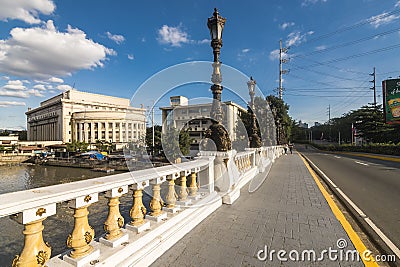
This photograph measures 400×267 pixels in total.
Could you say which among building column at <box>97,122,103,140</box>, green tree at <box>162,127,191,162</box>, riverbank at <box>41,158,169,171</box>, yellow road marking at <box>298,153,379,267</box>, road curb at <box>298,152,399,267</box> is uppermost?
building column at <box>97,122,103,140</box>

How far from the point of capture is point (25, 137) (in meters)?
114

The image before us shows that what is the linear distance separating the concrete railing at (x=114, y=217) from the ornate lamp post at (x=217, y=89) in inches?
36.9

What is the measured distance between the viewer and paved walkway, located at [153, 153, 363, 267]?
7.91 feet

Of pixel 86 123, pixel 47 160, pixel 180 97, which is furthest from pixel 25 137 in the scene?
pixel 180 97

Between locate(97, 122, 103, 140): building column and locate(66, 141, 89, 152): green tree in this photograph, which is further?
locate(97, 122, 103, 140): building column

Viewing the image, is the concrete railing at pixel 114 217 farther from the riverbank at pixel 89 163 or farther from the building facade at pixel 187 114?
the riverbank at pixel 89 163

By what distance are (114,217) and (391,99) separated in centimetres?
2868

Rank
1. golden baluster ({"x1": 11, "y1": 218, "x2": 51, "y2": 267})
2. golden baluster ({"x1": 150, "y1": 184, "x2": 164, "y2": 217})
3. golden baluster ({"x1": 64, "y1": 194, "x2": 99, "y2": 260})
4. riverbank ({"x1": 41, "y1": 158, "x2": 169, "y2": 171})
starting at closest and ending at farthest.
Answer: golden baluster ({"x1": 11, "y1": 218, "x2": 51, "y2": 267})
golden baluster ({"x1": 64, "y1": 194, "x2": 99, "y2": 260})
golden baluster ({"x1": 150, "y1": 184, "x2": 164, "y2": 217})
riverbank ({"x1": 41, "y1": 158, "x2": 169, "y2": 171})

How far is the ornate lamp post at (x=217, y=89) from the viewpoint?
14.4ft

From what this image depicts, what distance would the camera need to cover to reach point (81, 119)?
70.9 meters

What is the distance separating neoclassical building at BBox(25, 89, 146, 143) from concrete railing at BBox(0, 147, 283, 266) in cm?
5209

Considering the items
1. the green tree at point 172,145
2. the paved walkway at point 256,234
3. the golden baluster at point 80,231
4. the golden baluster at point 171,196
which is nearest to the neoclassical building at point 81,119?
the green tree at point 172,145

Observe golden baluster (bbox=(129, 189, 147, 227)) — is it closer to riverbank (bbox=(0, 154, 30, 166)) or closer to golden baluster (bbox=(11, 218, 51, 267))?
golden baluster (bbox=(11, 218, 51, 267))

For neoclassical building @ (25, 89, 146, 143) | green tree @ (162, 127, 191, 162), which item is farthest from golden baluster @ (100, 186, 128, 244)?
neoclassical building @ (25, 89, 146, 143)
